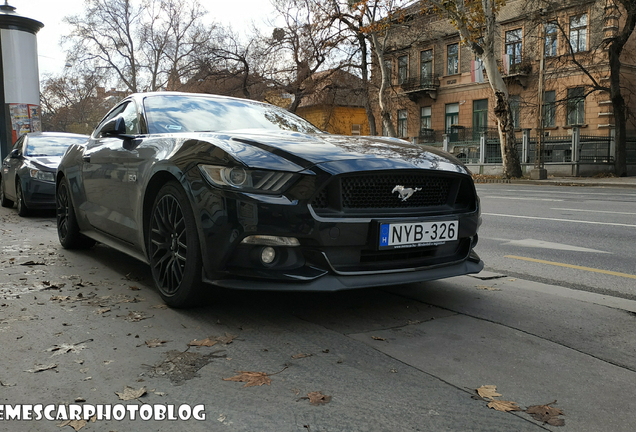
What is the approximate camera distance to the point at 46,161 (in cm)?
956

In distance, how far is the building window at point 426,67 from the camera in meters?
39.8

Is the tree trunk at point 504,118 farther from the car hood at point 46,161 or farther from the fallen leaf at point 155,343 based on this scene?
the fallen leaf at point 155,343

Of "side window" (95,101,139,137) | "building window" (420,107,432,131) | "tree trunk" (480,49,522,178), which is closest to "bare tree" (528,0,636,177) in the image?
"tree trunk" (480,49,522,178)

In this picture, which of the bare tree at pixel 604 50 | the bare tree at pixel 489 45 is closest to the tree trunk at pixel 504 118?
the bare tree at pixel 489 45

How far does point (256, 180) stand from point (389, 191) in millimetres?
804

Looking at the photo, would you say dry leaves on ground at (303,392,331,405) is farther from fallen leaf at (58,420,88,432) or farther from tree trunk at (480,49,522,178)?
tree trunk at (480,49,522,178)

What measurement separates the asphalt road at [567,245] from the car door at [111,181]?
316 cm

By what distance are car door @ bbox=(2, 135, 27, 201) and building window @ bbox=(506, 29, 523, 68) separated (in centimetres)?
2952

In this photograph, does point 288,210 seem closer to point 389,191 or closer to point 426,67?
point 389,191

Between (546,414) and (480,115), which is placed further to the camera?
(480,115)

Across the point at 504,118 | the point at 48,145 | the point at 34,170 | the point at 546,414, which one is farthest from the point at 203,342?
the point at 504,118

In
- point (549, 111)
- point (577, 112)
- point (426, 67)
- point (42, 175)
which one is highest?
point (426, 67)

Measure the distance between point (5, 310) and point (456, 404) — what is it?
9.32 ft

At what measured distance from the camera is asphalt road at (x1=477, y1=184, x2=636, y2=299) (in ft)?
16.0
